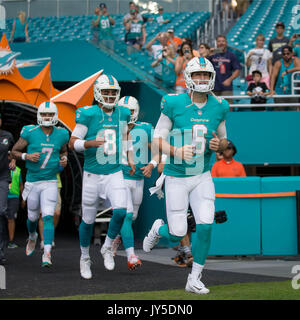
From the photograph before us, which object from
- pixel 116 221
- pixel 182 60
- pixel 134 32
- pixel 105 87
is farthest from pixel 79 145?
pixel 134 32

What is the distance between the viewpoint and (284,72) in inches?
516

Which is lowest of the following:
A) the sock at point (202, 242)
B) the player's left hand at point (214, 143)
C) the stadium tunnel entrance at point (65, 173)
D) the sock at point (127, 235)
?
the stadium tunnel entrance at point (65, 173)

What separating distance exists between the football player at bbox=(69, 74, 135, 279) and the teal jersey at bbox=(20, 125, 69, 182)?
144cm

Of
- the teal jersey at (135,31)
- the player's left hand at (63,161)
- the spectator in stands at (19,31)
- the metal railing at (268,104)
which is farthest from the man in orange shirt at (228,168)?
the spectator in stands at (19,31)

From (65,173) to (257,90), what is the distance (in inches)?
285

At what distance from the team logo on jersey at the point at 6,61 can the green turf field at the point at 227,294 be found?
8.44 m

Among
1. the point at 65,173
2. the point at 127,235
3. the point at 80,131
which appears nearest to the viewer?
the point at 80,131

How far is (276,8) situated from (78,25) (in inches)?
253

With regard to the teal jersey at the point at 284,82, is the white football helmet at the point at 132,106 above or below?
above

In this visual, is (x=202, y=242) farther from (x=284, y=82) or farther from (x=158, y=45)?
(x=158, y=45)

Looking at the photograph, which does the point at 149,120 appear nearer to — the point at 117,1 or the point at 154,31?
the point at 154,31

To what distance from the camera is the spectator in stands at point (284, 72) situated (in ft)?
42.6

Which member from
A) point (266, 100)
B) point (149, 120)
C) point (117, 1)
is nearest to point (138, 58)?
point (149, 120)

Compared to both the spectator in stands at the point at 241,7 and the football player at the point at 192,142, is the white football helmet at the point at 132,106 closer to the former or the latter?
the football player at the point at 192,142
